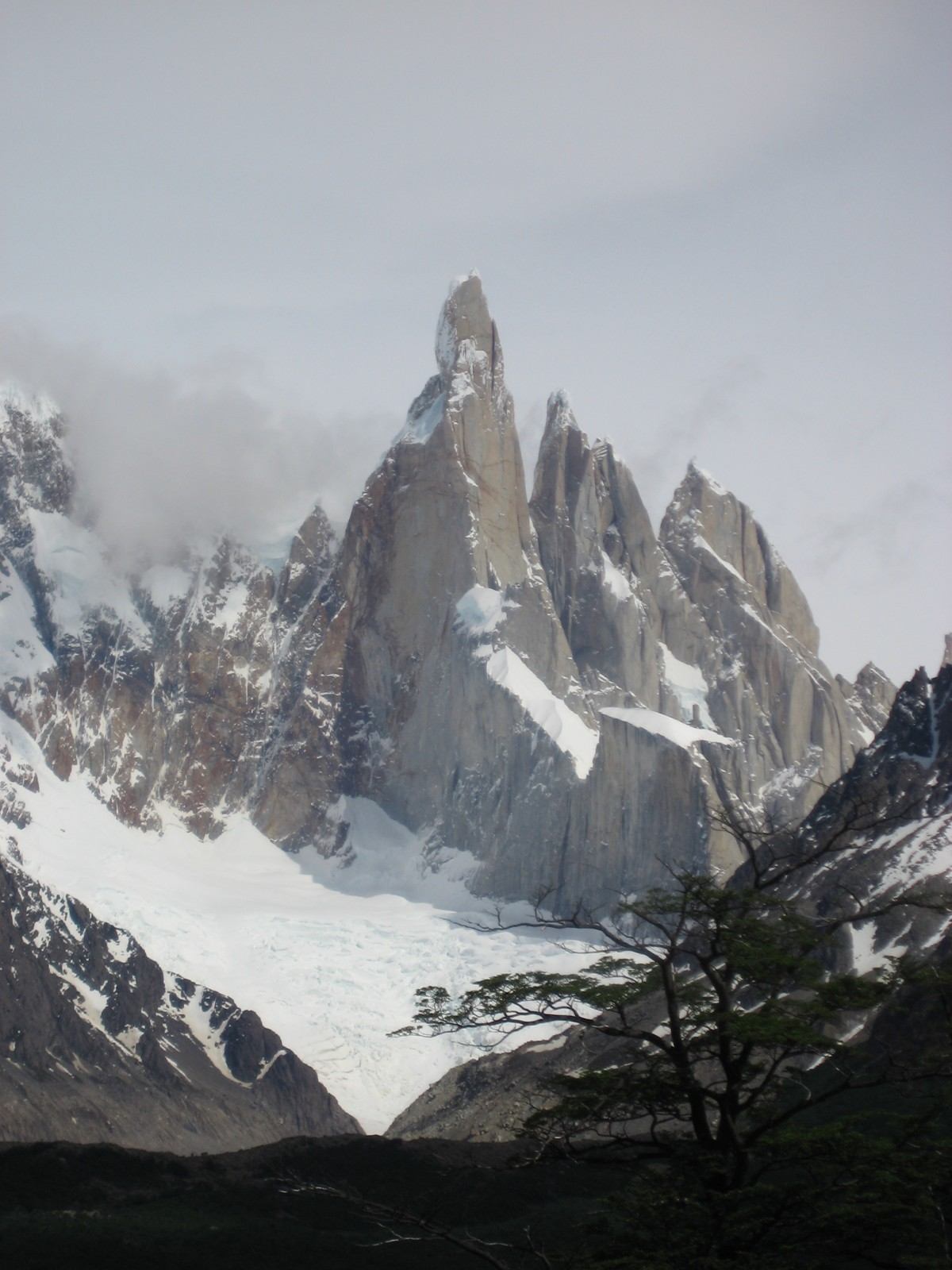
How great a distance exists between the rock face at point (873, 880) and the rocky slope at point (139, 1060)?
75.6 ft

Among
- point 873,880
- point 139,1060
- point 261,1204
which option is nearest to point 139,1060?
point 139,1060

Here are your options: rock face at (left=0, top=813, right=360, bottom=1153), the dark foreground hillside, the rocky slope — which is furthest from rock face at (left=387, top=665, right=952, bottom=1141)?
the rocky slope

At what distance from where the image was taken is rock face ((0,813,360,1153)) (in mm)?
175875

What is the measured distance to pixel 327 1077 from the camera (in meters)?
192

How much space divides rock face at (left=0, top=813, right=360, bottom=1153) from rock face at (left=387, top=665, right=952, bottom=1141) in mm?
22156

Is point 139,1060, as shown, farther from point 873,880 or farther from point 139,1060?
point 873,880

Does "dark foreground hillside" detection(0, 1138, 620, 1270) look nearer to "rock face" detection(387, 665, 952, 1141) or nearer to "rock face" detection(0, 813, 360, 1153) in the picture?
"rock face" detection(387, 665, 952, 1141)

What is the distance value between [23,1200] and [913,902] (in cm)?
5751

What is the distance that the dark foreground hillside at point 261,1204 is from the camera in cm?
6284

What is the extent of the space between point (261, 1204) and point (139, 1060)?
12301cm

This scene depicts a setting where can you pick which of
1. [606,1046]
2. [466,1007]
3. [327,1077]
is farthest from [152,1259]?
[327,1077]

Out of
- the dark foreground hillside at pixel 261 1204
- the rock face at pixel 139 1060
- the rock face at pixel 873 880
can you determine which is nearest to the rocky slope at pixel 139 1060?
the rock face at pixel 139 1060

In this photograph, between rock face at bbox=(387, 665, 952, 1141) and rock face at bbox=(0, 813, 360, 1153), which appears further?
rock face at bbox=(0, 813, 360, 1153)

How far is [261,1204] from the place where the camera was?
240ft
